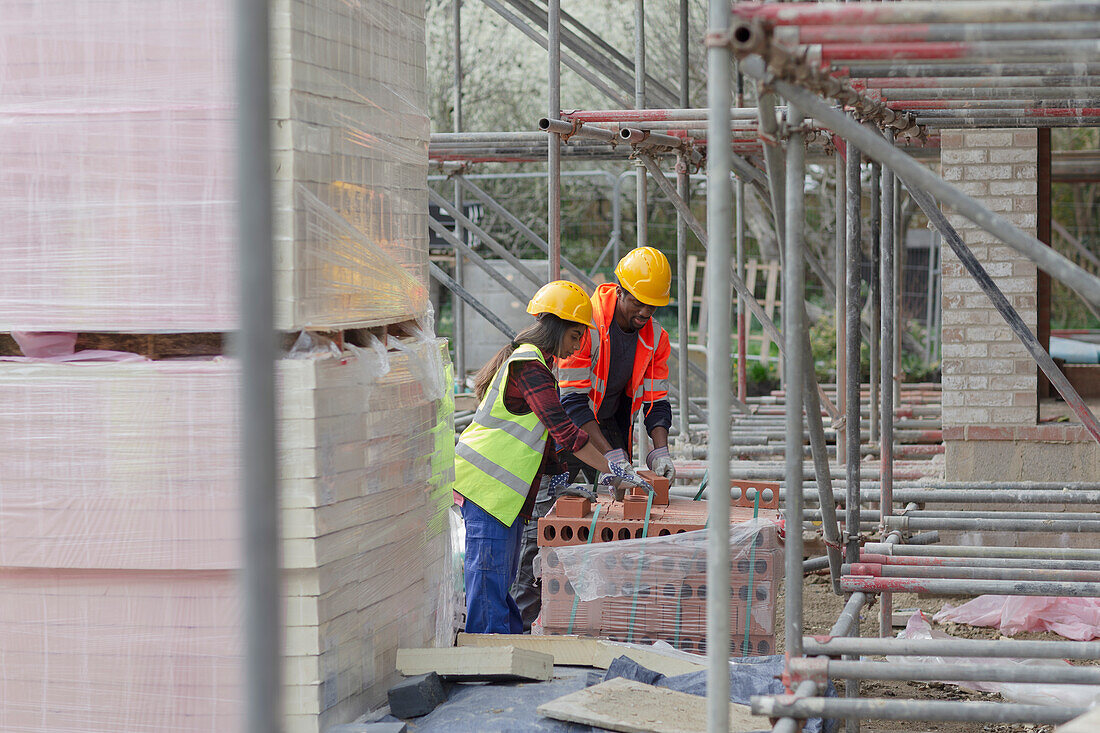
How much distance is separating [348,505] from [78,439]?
761mm

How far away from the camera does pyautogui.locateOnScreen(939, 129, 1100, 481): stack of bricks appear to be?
6.75 m

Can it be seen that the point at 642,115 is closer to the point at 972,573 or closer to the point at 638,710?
the point at 972,573

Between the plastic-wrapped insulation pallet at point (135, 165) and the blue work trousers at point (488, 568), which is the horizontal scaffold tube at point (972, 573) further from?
the plastic-wrapped insulation pallet at point (135, 165)

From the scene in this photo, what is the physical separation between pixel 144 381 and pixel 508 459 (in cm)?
213

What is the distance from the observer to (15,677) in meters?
3.09

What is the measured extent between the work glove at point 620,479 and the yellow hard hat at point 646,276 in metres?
0.90

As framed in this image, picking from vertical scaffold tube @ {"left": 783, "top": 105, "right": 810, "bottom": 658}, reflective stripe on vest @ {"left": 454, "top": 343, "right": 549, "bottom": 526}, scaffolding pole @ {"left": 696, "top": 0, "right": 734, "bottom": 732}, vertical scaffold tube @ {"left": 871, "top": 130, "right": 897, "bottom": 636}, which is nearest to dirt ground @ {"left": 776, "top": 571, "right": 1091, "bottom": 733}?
vertical scaffold tube @ {"left": 871, "top": 130, "right": 897, "bottom": 636}

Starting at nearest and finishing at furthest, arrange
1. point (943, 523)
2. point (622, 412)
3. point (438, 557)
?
point (438, 557) < point (943, 523) < point (622, 412)

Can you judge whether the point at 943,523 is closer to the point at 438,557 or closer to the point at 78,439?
the point at 438,557

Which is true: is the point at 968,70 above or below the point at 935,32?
above

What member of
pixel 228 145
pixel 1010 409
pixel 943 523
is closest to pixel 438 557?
pixel 228 145

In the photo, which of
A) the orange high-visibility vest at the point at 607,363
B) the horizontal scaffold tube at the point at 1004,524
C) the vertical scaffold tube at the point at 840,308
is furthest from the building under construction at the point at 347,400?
the vertical scaffold tube at the point at 840,308

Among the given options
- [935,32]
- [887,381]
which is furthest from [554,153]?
[935,32]

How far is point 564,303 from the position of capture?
492cm
